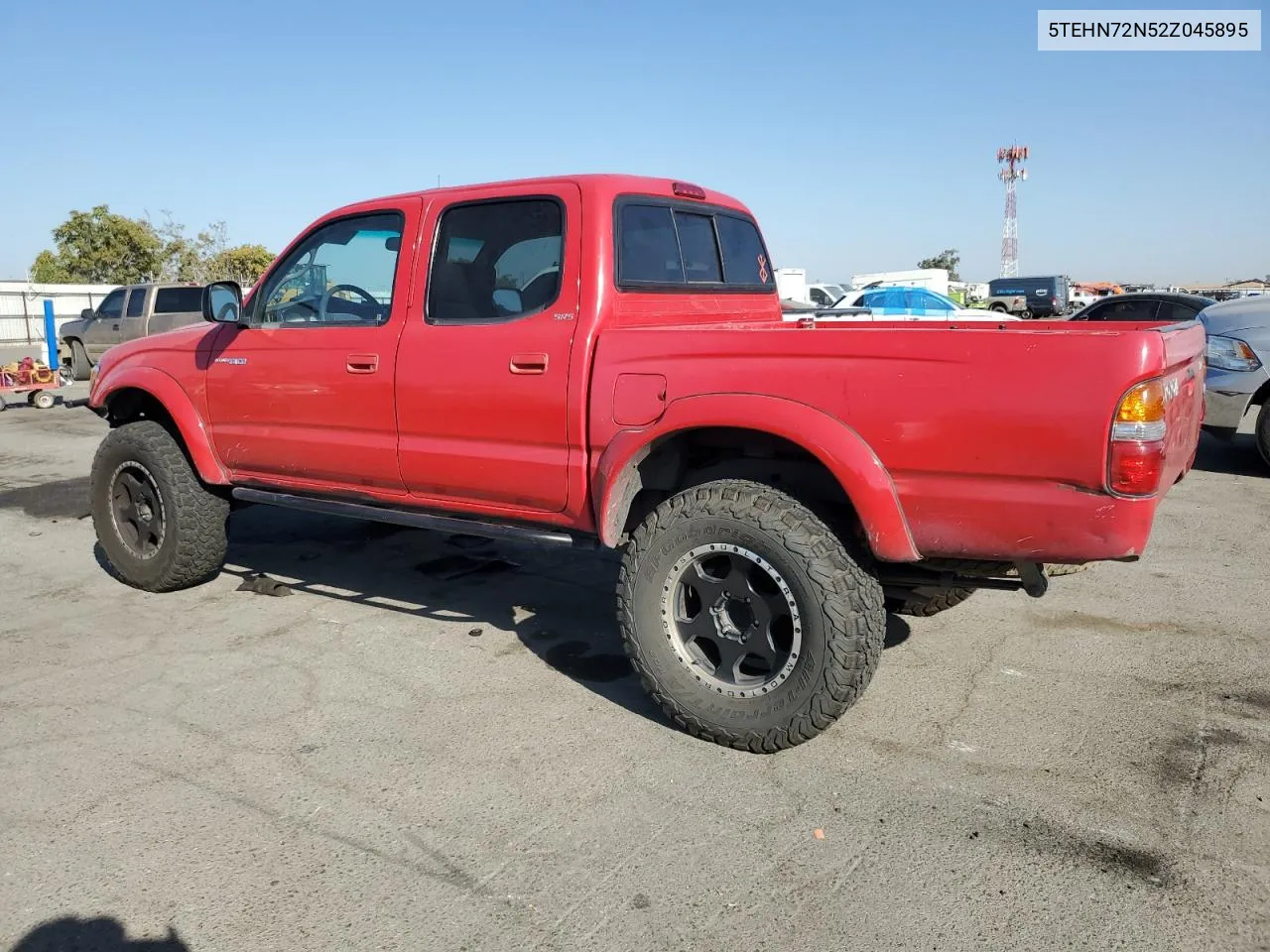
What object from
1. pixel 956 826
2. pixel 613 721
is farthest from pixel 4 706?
pixel 956 826

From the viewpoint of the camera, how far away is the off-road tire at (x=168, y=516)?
5.03 m

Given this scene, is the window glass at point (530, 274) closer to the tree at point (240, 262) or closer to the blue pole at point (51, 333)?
the blue pole at point (51, 333)

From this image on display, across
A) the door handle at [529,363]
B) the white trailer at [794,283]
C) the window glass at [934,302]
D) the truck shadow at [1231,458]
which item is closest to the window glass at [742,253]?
the door handle at [529,363]

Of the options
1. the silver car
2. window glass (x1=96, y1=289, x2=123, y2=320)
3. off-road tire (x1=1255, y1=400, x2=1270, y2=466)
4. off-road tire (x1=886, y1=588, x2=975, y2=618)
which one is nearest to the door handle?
off-road tire (x1=886, y1=588, x2=975, y2=618)

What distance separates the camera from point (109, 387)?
208 inches

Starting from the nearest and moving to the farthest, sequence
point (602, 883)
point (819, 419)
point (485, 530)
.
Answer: point (602, 883), point (819, 419), point (485, 530)

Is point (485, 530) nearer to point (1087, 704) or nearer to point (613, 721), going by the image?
point (613, 721)

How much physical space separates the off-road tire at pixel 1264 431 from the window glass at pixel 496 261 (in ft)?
22.4

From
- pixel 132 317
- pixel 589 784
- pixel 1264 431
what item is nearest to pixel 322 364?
pixel 589 784

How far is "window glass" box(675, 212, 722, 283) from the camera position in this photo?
4.34 m

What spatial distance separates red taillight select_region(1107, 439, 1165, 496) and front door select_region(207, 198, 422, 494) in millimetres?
2841

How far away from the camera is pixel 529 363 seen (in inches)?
147

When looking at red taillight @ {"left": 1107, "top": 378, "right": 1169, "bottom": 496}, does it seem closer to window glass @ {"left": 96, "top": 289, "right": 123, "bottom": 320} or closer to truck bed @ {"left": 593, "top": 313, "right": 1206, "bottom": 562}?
truck bed @ {"left": 593, "top": 313, "right": 1206, "bottom": 562}

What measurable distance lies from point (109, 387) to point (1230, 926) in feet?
18.1
